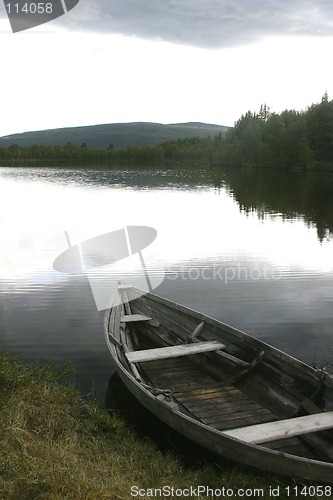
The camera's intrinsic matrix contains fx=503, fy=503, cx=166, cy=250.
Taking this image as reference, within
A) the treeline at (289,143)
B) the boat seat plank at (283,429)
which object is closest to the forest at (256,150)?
the treeline at (289,143)

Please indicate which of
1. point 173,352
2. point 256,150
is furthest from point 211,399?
point 256,150

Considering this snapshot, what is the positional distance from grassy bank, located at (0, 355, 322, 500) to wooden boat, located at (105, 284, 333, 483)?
1.66ft

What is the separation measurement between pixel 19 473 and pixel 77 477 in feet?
2.36

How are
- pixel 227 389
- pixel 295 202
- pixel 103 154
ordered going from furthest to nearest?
pixel 103 154, pixel 295 202, pixel 227 389

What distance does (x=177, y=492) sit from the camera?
6.49 meters

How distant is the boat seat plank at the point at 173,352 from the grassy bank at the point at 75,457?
1.30 m

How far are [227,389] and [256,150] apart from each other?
119m

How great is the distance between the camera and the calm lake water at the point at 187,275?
12.9 m

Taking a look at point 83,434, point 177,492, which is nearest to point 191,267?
point 83,434

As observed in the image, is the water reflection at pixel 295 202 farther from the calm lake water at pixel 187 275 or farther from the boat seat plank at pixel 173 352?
the boat seat plank at pixel 173 352

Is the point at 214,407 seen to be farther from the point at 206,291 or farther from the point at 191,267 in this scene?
the point at 191,267

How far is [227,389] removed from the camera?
9531 mm

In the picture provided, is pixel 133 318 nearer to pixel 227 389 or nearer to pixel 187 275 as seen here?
pixel 227 389

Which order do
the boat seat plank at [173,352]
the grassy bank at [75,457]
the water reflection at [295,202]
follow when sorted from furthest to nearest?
the water reflection at [295,202], the boat seat plank at [173,352], the grassy bank at [75,457]
